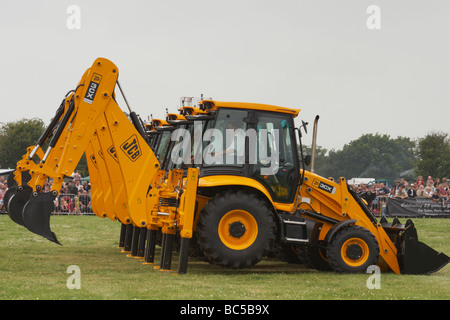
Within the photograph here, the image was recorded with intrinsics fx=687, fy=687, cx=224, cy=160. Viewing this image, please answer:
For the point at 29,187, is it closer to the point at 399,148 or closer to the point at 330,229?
the point at 330,229

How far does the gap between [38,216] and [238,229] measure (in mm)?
3231

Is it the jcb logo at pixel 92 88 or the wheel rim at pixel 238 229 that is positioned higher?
the jcb logo at pixel 92 88

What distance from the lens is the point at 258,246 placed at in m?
11.5

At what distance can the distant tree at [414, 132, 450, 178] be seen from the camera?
7556 centimetres

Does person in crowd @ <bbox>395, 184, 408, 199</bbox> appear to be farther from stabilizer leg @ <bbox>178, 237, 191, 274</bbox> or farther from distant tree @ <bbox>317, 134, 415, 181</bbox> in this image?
distant tree @ <bbox>317, 134, 415, 181</bbox>

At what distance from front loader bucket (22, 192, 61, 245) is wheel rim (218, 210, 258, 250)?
278 centimetres

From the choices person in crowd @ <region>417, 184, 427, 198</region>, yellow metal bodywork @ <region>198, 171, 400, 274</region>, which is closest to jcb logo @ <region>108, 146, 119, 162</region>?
yellow metal bodywork @ <region>198, 171, 400, 274</region>

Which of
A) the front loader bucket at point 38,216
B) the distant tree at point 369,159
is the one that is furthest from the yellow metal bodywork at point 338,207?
the distant tree at point 369,159

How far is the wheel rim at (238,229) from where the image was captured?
1139 cm

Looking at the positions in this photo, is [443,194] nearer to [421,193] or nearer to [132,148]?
[421,193]

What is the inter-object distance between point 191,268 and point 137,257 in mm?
2137

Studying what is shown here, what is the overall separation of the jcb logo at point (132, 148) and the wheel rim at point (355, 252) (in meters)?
3.95
